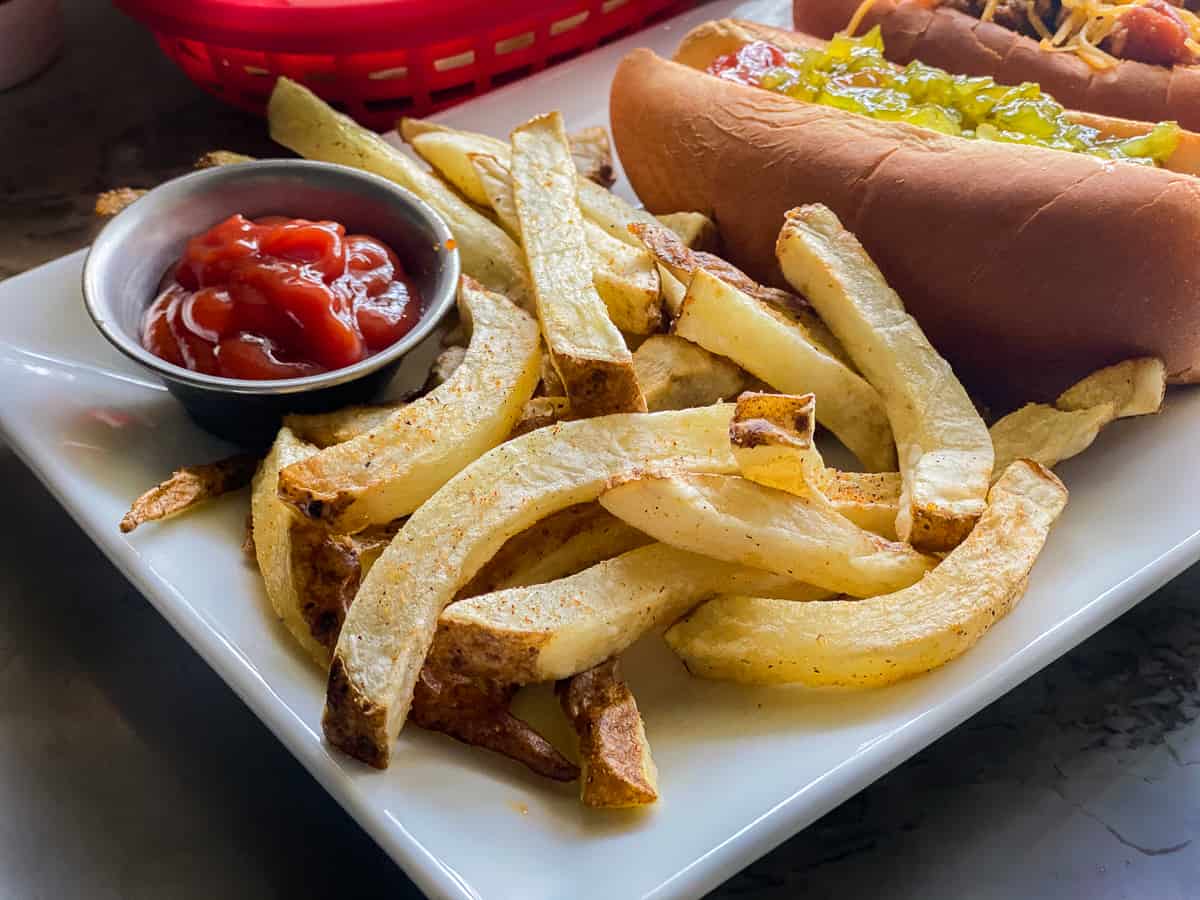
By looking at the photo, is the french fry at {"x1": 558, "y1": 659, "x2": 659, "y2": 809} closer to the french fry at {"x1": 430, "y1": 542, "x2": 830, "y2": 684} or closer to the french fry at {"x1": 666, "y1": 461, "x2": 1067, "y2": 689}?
the french fry at {"x1": 430, "y1": 542, "x2": 830, "y2": 684}

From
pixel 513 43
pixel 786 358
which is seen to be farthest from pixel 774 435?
pixel 513 43

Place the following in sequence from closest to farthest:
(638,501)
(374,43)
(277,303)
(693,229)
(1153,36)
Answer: (638,501), (277,303), (693,229), (1153,36), (374,43)

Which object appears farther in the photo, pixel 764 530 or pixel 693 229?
pixel 693 229

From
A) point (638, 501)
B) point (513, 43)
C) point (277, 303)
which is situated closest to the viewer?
point (638, 501)

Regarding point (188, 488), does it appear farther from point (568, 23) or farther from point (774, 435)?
point (568, 23)

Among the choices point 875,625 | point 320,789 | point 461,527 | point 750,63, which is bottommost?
point 320,789

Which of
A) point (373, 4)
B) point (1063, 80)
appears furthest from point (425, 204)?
point (1063, 80)

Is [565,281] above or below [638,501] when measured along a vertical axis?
above
